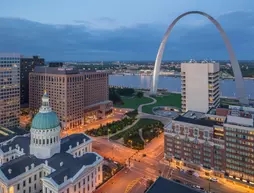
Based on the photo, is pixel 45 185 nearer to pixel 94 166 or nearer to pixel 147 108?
pixel 94 166

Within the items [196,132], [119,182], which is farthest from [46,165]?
[196,132]

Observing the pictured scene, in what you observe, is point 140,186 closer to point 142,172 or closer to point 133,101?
point 142,172

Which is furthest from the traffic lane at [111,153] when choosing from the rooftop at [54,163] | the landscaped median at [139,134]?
the rooftop at [54,163]

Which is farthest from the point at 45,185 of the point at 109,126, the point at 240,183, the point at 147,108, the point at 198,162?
the point at 147,108

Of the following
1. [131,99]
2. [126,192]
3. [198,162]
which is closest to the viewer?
[126,192]

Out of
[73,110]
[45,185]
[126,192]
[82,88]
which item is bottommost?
[126,192]
